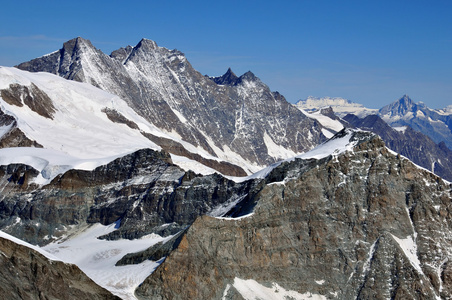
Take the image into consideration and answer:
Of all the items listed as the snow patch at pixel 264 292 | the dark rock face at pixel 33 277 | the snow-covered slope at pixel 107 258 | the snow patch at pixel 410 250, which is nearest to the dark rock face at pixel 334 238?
the snow patch at pixel 410 250

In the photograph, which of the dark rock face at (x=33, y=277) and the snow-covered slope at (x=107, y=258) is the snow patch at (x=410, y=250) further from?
the dark rock face at (x=33, y=277)

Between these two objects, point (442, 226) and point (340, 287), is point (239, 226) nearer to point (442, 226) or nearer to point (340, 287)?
point (340, 287)

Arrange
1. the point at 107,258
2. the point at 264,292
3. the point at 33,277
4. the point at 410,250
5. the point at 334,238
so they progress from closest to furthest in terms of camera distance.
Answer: the point at 33,277, the point at 264,292, the point at 334,238, the point at 410,250, the point at 107,258

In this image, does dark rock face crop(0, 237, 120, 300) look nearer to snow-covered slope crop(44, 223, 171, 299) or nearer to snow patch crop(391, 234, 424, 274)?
snow-covered slope crop(44, 223, 171, 299)

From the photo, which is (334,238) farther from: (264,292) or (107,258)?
(107,258)

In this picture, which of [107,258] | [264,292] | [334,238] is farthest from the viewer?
[107,258]

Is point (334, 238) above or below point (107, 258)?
above

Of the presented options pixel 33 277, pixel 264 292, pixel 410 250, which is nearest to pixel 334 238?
pixel 410 250
